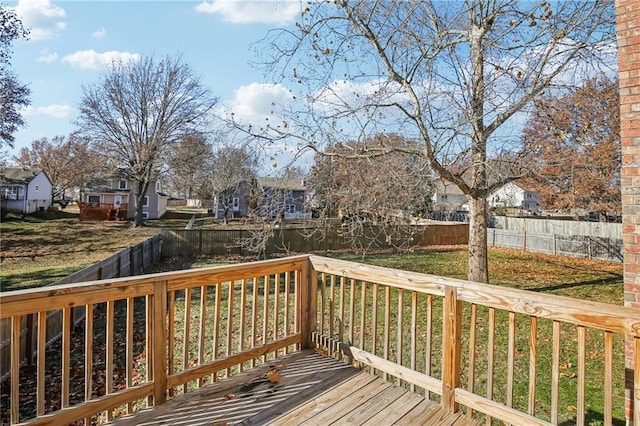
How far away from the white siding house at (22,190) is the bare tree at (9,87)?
12.9m

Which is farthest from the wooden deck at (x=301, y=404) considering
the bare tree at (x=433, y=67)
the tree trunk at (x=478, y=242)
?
the tree trunk at (x=478, y=242)

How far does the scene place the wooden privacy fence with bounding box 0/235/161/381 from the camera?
409 centimetres

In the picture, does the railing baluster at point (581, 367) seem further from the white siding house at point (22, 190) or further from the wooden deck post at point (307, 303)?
the white siding house at point (22, 190)

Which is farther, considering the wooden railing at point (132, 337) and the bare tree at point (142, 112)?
the bare tree at point (142, 112)

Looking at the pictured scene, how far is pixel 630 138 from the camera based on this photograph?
2684 millimetres

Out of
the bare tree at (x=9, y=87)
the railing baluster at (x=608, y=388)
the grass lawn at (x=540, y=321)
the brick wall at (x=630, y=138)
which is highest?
the bare tree at (x=9, y=87)

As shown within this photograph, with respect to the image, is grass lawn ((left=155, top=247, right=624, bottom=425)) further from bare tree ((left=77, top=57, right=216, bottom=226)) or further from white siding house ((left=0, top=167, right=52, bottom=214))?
Answer: white siding house ((left=0, top=167, right=52, bottom=214))

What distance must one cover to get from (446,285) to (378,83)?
5.43 m

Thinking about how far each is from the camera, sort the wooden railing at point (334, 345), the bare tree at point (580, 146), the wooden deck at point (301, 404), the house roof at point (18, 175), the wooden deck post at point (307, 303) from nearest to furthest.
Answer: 1. the wooden railing at point (334, 345)
2. the wooden deck at point (301, 404)
3. the wooden deck post at point (307, 303)
4. the bare tree at point (580, 146)
5. the house roof at point (18, 175)

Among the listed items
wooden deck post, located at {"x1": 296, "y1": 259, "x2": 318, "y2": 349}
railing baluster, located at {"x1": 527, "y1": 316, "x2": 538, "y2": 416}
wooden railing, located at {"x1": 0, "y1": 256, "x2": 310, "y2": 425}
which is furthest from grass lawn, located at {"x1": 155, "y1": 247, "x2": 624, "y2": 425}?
railing baluster, located at {"x1": 527, "y1": 316, "x2": 538, "y2": 416}

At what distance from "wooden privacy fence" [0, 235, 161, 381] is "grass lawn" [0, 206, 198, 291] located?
150 cm

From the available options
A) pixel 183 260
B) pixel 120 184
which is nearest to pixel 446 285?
pixel 183 260

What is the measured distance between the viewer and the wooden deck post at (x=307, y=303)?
3.70 meters

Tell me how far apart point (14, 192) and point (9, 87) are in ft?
56.7
